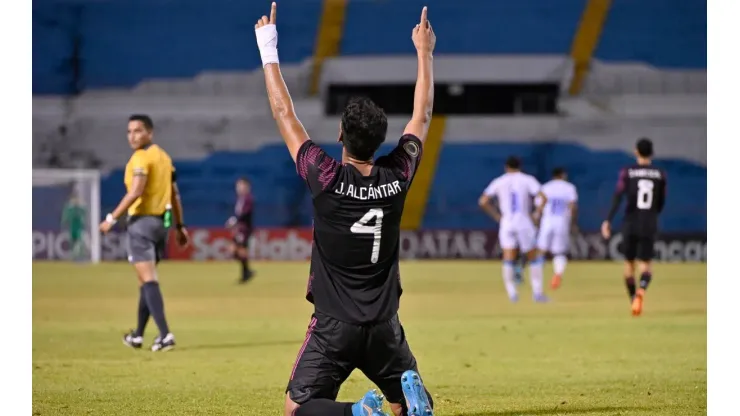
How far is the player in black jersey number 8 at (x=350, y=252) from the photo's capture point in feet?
17.7

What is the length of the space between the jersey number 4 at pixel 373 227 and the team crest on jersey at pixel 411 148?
31 cm

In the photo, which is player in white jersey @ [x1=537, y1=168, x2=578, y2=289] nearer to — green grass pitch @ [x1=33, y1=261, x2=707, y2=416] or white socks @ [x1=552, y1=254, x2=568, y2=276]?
white socks @ [x1=552, y1=254, x2=568, y2=276]

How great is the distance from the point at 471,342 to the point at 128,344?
10.2 ft

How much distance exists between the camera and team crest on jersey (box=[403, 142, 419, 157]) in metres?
5.57

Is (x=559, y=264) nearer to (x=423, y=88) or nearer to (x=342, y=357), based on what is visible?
A: (x=423, y=88)

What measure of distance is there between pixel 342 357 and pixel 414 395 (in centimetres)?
40

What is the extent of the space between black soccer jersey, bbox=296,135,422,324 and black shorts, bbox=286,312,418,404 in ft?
0.18

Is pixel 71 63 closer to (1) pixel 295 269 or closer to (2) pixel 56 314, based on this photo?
(1) pixel 295 269

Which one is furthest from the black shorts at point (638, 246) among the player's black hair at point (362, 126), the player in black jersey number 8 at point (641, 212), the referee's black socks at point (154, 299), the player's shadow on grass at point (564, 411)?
the player's black hair at point (362, 126)

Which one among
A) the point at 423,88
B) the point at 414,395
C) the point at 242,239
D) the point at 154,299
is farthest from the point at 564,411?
the point at 242,239

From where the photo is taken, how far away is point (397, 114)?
109 ft

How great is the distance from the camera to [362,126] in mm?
5359

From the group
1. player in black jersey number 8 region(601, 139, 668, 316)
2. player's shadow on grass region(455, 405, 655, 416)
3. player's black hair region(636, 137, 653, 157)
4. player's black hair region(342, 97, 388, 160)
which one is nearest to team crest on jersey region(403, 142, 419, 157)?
player's black hair region(342, 97, 388, 160)
